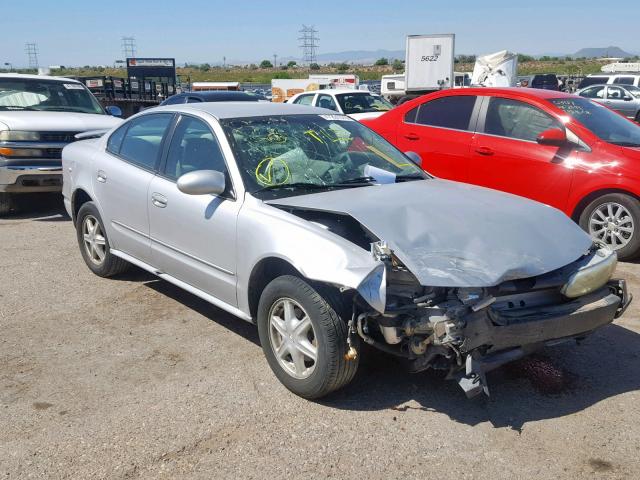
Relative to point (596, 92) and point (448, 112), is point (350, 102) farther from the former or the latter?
point (596, 92)

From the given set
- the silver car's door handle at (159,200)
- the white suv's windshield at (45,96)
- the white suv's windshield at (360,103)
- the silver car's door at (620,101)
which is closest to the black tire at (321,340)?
the silver car's door handle at (159,200)

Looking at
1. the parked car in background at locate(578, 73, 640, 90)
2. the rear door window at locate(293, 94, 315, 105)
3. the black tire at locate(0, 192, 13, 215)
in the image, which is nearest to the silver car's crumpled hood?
the black tire at locate(0, 192, 13, 215)

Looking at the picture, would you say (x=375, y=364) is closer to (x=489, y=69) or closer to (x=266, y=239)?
(x=266, y=239)

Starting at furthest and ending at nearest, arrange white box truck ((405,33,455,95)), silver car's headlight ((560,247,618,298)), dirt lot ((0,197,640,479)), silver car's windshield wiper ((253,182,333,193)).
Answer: white box truck ((405,33,455,95))
silver car's windshield wiper ((253,182,333,193))
silver car's headlight ((560,247,618,298))
dirt lot ((0,197,640,479))

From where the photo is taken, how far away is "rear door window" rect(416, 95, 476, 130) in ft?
24.9

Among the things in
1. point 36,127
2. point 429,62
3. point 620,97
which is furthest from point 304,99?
point 620,97

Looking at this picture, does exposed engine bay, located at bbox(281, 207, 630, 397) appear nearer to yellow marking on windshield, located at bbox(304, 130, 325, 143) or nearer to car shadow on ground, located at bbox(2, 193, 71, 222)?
yellow marking on windshield, located at bbox(304, 130, 325, 143)

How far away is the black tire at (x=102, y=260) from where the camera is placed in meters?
5.69

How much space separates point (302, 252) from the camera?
11.6ft

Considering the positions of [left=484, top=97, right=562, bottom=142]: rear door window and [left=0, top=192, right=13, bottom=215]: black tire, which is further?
[left=0, top=192, right=13, bottom=215]: black tire

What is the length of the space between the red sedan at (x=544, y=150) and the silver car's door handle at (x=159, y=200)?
3.87 meters

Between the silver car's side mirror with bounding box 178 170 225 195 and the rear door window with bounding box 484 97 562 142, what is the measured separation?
4134 mm

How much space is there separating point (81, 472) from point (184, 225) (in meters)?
1.84

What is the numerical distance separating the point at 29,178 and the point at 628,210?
7068 millimetres
